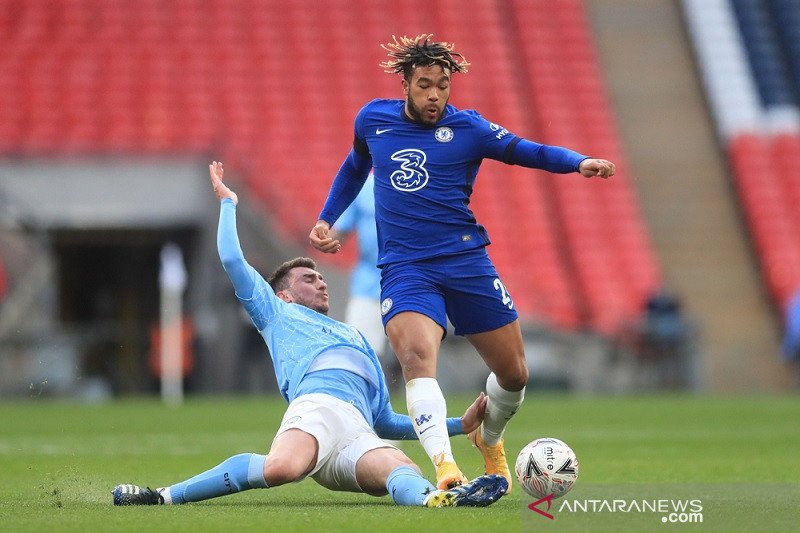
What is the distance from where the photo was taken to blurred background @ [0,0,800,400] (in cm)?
2008

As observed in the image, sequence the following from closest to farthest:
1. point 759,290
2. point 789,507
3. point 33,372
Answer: point 789,507, point 33,372, point 759,290

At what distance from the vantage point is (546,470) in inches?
244

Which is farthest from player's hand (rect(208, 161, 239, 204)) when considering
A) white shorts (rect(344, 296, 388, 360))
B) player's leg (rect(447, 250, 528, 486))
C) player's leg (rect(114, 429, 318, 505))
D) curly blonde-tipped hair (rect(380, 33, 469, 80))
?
white shorts (rect(344, 296, 388, 360))

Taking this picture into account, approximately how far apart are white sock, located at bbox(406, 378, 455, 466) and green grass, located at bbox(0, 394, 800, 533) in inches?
13.5

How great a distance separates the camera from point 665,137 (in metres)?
25.2

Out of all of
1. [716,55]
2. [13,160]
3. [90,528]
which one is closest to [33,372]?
[13,160]

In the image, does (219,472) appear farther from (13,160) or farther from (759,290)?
(759,290)

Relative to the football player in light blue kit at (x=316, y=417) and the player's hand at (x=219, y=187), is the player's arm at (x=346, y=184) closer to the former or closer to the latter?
the football player in light blue kit at (x=316, y=417)

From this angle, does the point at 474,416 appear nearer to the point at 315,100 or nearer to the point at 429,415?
the point at 429,415

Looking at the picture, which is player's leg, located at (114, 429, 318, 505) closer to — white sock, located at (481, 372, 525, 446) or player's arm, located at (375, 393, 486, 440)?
player's arm, located at (375, 393, 486, 440)

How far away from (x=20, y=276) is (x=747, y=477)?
549 inches

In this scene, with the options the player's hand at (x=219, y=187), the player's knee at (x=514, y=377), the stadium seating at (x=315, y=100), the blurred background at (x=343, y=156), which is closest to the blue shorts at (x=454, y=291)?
the player's knee at (x=514, y=377)

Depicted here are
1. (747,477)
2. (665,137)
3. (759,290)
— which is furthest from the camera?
(665,137)

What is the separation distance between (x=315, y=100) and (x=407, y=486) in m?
17.5
